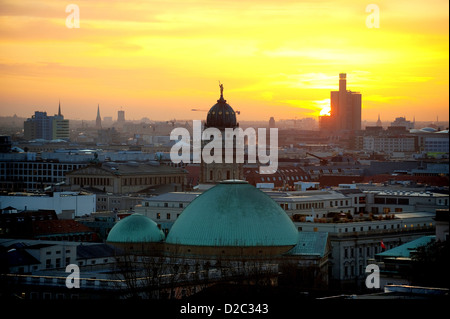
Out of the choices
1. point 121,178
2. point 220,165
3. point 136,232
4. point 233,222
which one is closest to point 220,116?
point 220,165

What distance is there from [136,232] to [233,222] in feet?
23.0

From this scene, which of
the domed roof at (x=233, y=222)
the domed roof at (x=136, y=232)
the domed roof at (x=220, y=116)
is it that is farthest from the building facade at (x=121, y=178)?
the domed roof at (x=233, y=222)

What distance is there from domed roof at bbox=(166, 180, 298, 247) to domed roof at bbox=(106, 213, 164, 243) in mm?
2001

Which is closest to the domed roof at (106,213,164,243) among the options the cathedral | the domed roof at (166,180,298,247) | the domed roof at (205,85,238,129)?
the domed roof at (166,180,298,247)

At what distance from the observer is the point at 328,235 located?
3848 inches

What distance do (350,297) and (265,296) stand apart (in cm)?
370

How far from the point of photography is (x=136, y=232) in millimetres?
91062

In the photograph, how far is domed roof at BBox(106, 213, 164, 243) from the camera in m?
90.6

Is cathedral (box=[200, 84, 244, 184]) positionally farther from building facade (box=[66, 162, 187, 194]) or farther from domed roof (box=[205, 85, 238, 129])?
building facade (box=[66, 162, 187, 194])

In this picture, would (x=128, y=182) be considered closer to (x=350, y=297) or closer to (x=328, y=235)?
(x=328, y=235)

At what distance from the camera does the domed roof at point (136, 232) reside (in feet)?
297

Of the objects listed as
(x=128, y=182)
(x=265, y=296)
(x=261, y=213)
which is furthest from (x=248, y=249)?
(x=128, y=182)

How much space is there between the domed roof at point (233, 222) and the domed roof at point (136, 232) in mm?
2001

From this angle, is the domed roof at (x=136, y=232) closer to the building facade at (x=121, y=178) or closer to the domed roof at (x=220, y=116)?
the domed roof at (x=220, y=116)
